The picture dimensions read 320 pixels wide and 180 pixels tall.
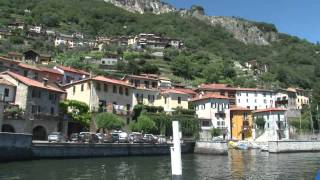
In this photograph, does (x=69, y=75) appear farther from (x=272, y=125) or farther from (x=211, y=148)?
(x=272, y=125)

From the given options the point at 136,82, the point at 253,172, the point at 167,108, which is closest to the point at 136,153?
the point at 253,172

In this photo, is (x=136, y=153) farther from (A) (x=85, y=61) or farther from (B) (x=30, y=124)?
(A) (x=85, y=61)

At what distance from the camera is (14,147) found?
140ft

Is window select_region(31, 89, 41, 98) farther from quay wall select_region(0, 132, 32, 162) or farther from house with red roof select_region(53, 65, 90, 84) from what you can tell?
house with red roof select_region(53, 65, 90, 84)

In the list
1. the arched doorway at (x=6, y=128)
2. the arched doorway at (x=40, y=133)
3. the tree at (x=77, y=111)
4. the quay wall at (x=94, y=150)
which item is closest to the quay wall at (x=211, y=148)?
the quay wall at (x=94, y=150)

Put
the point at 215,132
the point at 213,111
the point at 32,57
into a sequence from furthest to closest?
the point at 32,57 < the point at 213,111 < the point at 215,132

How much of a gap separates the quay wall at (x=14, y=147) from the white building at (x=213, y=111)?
170 feet

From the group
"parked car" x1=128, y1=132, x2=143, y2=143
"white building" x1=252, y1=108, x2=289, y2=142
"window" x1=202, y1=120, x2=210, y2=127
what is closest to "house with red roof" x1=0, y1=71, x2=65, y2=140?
"parked car" x1=128, y1=132, x2=143, y2=143

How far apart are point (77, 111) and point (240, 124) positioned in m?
45.2

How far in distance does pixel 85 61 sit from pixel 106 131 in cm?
6313

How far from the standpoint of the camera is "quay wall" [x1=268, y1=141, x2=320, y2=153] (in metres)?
69.1

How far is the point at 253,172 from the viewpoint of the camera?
1470 inches

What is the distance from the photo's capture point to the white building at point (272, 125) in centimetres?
9025

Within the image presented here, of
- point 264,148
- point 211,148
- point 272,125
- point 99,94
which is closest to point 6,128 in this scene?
point 99,94
